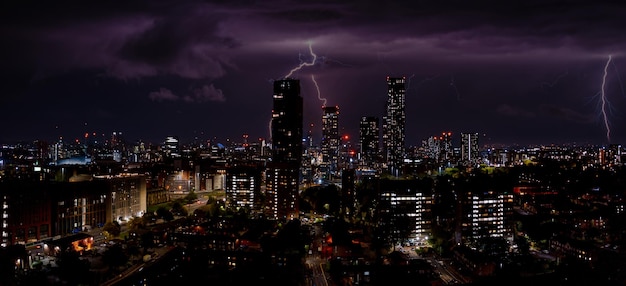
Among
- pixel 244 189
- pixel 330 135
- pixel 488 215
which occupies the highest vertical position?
pixel 330 135

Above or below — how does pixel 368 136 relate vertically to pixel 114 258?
above

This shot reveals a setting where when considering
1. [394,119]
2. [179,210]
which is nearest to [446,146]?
[394,119]

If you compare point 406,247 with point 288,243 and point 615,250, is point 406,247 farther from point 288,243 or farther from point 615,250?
point 615,250

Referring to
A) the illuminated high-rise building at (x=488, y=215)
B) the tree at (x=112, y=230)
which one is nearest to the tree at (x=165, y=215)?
the tree at (x=112, y=230)

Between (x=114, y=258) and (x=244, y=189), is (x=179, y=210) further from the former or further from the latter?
(x=114, y=258)

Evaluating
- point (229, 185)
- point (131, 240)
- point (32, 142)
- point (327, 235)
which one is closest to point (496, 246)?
point (327, 235)

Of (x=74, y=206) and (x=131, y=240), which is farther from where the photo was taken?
(x=74, y=206)

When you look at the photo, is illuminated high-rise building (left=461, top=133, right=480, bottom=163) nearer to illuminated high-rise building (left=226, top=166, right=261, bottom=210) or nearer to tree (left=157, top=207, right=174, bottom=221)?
illuminated high-rise building (left=226, top=166, right=261, bottom=210)
